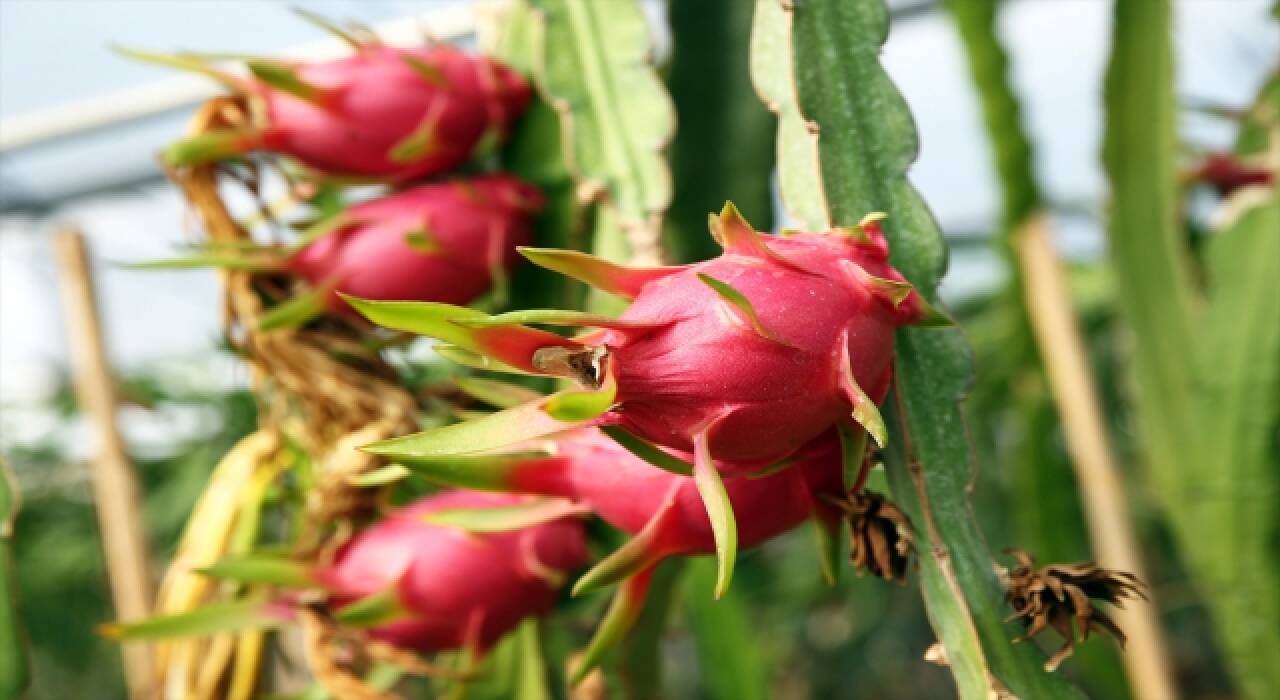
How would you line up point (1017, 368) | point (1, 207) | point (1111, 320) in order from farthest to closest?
point (1, 207), point (1111, 320), point (1017, 368)

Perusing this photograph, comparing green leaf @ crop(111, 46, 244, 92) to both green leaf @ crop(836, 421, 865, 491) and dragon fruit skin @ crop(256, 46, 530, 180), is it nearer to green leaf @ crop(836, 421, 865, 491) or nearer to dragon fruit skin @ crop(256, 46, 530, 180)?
dragon fruit skin @ crop(256, 46, 530, 180)

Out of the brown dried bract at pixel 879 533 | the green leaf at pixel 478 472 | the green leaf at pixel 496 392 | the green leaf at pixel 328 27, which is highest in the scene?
the green leaf at pixel 328 27

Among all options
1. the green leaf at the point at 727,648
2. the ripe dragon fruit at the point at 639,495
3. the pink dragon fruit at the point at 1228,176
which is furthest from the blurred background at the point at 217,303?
the ripe dragon fruit at the point at 639,495

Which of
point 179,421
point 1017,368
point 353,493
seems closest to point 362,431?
point 353,493

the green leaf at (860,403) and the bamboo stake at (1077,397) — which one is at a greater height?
the green leaf at (860,403)

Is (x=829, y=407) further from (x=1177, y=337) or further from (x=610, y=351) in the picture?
(x=1177, y=337)

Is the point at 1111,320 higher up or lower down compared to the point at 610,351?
lower down

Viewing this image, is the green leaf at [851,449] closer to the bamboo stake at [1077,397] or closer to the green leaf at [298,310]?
the green leaf at [298,310]

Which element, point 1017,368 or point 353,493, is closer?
point 353,493
